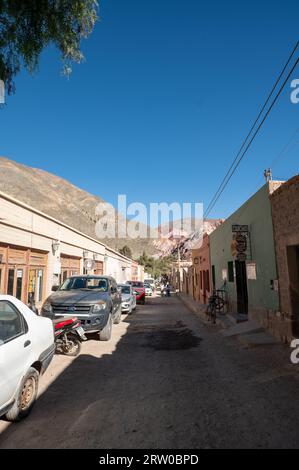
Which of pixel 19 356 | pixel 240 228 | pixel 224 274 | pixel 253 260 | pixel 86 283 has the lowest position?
A: pixel 19 356

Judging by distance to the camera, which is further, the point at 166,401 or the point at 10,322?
the point at 166,401

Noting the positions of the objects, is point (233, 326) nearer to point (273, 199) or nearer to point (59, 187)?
point (273, 199)

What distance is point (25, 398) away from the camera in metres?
3.86

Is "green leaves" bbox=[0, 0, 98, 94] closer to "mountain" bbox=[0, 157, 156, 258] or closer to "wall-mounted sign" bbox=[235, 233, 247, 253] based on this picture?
"wall-mounted sign" bbox=[235, 233, 247, 253]

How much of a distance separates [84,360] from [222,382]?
3.12 metres

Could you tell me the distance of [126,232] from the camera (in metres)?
116

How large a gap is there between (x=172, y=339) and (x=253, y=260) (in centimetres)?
412

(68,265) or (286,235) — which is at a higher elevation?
(286,235)

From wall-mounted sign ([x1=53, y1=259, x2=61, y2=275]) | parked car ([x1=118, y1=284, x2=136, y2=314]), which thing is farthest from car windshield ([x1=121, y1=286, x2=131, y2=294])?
wall-mounted sign ([x1=53, y1=259, x2=61, y2=275])

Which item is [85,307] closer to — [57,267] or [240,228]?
[240,228]

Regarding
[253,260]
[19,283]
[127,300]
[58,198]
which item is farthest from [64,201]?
[253,260]

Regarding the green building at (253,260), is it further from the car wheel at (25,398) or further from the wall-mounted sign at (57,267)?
the wall-mounted sign at (57,267)

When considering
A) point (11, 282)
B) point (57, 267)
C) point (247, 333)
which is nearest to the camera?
point (247, 333)

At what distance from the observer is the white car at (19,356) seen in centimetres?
333
